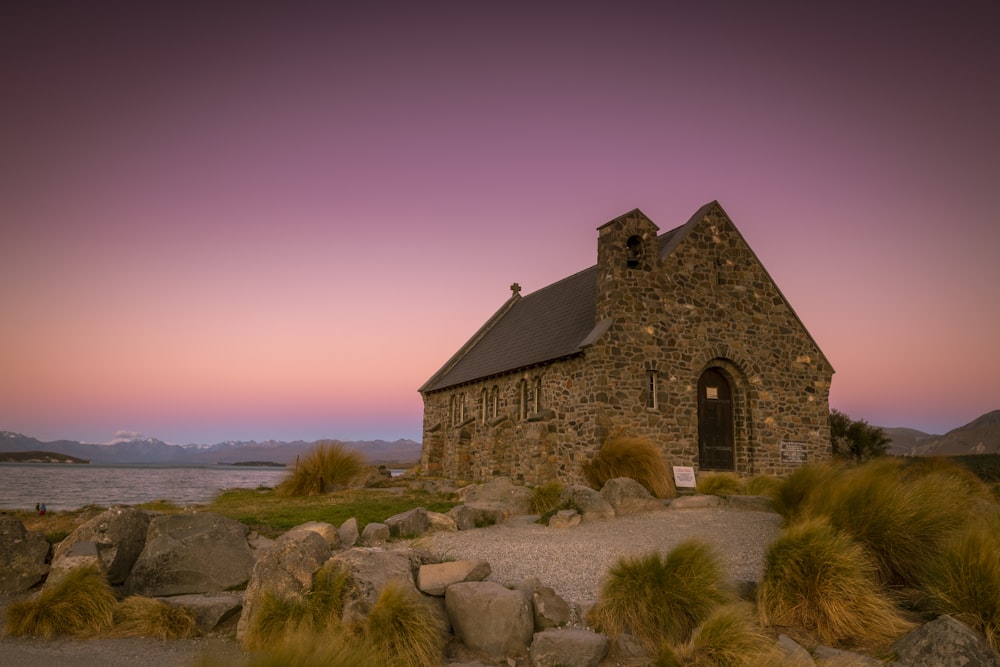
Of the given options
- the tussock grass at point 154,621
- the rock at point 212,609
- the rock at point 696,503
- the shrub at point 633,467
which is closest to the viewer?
the tussock grass at point 154,621

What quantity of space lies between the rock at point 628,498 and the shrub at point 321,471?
455 inches

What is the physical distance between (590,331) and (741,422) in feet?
18.8

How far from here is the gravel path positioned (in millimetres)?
9164

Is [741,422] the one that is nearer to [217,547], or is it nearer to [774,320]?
[774,320]

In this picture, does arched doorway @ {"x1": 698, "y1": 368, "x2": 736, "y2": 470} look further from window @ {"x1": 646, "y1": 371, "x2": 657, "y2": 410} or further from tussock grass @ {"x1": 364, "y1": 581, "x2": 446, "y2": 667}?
tussock grass @ {"x1": 364, "y1": 581, "x2": 446, "y2": 667}

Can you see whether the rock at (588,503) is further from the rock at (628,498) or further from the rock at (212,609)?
the rock at (212,609)

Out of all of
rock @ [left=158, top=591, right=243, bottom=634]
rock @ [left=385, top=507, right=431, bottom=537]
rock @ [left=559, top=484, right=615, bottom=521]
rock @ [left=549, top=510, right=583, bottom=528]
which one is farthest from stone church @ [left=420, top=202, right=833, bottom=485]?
rock @ [left=158, top=591, right=243, bottom=634]

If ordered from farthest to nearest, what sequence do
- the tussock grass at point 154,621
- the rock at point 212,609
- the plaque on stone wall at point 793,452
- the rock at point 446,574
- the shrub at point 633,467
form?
the plaque on stone wall at point 793,452 → the shrub at point 633,467 → the rock at point 446,574 → the rock at point 212,609 → the tussock grass at point 154,621

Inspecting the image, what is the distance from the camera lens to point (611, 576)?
7.99 m

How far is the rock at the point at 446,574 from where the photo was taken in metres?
8.25

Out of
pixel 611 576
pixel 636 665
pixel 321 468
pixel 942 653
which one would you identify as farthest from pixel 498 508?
pixel 321 468

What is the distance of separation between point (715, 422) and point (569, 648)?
16078 mm

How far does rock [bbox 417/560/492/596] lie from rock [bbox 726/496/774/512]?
8018 mm

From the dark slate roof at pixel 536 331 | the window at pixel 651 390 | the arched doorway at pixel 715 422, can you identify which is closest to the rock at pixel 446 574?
the dark slate roof at pixel 536 331
